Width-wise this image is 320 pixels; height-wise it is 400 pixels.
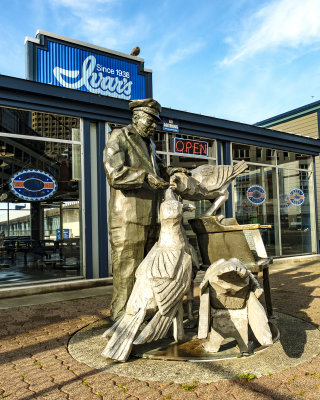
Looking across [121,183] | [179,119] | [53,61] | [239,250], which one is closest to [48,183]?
[53,61]

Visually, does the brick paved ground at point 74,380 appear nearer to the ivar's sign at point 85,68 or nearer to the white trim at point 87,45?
the ivar's sign at point 85,68

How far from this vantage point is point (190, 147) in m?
9.15

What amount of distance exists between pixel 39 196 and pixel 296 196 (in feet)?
26.9

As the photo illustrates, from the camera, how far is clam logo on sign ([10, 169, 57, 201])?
6.75m

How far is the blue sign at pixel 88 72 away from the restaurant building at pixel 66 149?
2 centimetres

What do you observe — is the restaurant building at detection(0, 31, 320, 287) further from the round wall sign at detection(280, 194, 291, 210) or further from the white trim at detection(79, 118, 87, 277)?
the round wall sign at detection(280, 194, 291, 210)

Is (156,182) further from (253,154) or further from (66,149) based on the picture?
(253,154)

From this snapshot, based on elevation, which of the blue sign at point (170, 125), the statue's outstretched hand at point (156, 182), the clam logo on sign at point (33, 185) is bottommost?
the statue's outstretched hand at point (156, 182)

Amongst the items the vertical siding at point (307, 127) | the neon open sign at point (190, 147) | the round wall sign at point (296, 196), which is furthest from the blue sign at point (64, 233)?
the vertical siding at point (307, 127)

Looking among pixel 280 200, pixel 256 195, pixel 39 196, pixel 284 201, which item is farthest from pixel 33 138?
pixel 284 201

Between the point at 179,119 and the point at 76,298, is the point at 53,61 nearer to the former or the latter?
the point at 179,119

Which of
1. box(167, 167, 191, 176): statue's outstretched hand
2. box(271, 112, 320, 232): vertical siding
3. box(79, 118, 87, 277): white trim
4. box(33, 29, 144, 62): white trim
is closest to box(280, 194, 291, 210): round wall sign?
box(271, 112, 320, 232): vertical siding

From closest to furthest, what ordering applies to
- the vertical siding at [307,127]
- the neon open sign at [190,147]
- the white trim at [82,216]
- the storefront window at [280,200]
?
the white trim at [82,216], the neon open sign at [190,147], the storefront window at [280,200], the vertical siding at [307,127]

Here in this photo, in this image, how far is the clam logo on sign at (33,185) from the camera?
675cm
